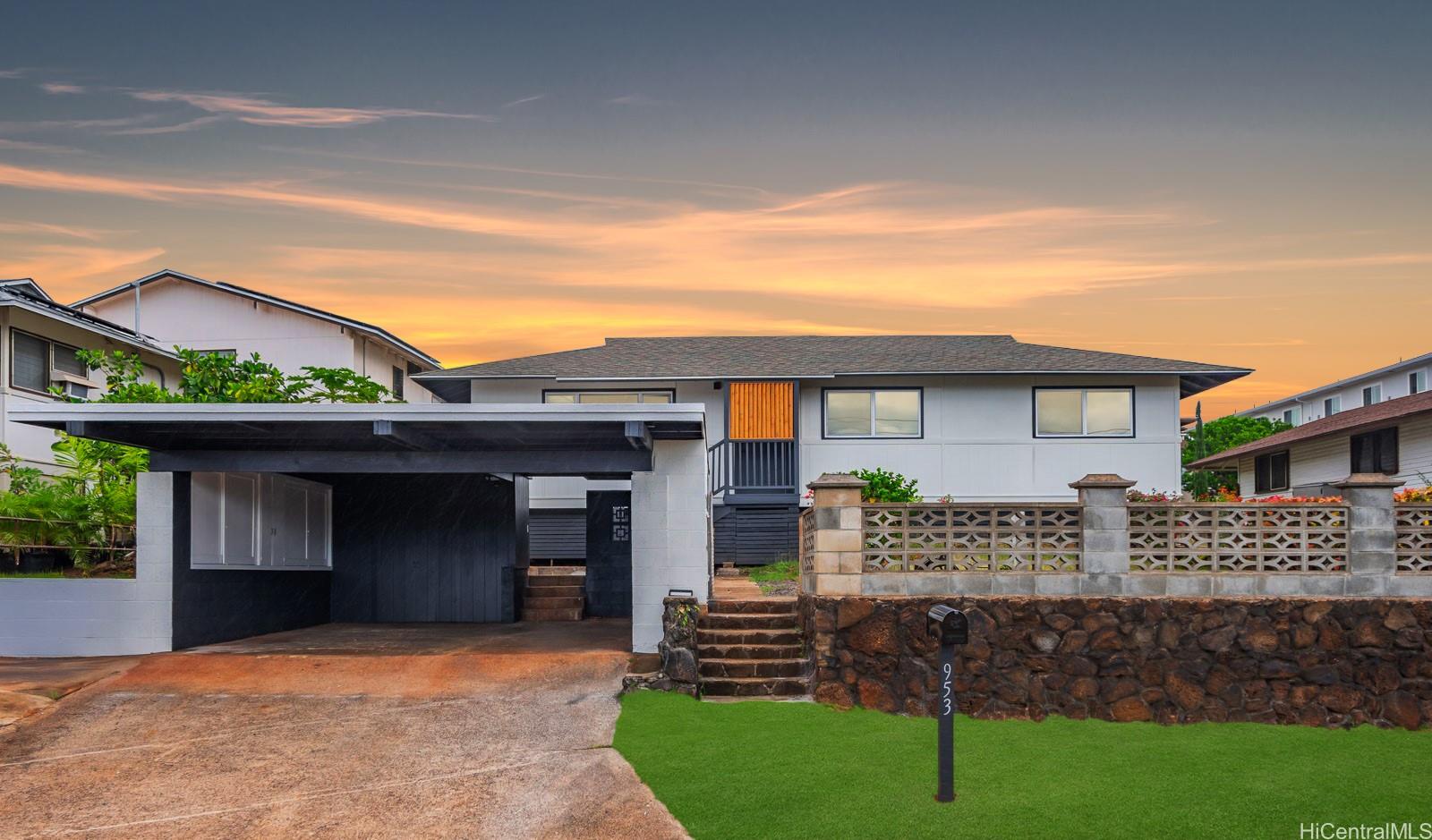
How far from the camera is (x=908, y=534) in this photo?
11266 mm

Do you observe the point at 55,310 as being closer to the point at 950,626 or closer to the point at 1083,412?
the point at 950,626

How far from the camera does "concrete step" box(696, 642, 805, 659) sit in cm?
1162

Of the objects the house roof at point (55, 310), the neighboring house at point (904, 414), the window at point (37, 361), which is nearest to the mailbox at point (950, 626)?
the neighboring house at point (904, 414)

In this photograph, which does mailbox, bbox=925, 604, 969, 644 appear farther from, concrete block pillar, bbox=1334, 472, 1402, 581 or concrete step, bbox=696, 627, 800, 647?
concrete block pillar, bbox=1334, 472, 1402, 581

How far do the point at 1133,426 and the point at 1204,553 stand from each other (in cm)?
1090

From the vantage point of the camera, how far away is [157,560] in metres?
12.9

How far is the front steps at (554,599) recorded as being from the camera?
706 inches

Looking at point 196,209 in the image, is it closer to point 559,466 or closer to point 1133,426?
point 559,466

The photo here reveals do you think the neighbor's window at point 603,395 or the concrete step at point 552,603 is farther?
the neighbor's window at point 603,395

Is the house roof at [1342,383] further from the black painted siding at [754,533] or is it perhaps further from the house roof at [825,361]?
the black painted siding at [754,533]

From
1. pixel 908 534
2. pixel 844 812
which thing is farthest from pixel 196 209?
pixel 844 812

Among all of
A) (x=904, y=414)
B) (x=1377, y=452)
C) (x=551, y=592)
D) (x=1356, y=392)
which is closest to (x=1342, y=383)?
(x=1356, y=392)

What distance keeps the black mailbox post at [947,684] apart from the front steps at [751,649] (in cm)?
348

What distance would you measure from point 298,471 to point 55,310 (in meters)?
9.09
